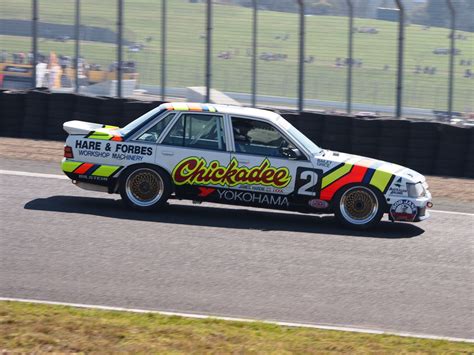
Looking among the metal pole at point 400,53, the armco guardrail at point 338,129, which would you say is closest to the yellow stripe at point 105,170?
the armco guardrail at point 338,129

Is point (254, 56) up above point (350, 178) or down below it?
above

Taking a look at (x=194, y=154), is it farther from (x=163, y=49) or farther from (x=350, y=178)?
(x=163, y=49)

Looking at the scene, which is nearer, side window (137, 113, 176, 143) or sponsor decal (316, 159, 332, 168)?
sponsor decal (316, 159, 332, 168)

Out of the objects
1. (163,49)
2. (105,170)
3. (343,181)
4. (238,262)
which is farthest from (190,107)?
(163,49)

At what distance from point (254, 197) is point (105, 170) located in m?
1.92

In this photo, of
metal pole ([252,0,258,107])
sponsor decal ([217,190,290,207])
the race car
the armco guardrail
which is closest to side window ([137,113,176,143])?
the race car

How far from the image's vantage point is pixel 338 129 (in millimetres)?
16016

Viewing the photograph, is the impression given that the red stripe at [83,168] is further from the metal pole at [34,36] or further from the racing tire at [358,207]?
the metal pole at [34,36]

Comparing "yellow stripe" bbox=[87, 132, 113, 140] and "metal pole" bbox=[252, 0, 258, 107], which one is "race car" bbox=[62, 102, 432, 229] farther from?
"metal pole" bbox=[252, 0, 258, 107]

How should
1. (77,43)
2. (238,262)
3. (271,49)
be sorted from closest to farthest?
(238,262) → (271,49) → (77,43)

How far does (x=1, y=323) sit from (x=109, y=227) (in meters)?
3.70

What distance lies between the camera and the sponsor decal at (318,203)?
440 inches

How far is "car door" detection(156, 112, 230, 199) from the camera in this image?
11.2 meters

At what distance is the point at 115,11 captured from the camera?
19.1 metres
